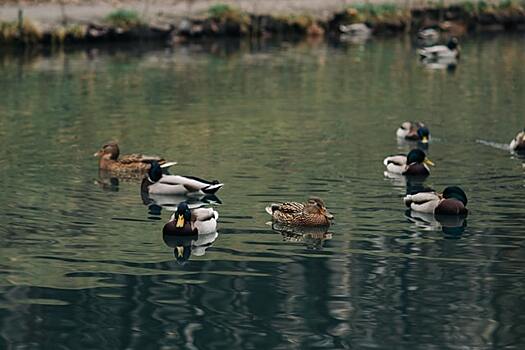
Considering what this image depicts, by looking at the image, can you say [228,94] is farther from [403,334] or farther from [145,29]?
[403,334]

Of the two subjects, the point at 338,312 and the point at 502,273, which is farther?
the point at 502,273

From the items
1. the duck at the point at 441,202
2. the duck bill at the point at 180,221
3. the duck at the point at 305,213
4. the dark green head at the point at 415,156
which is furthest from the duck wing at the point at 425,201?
the duck bill at the point at 180,221

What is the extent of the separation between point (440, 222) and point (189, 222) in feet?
12.8

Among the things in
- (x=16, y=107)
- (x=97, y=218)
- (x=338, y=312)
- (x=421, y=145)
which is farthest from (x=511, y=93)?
(x=338, y=312)

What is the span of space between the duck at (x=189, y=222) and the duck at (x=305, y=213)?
1.05 meters

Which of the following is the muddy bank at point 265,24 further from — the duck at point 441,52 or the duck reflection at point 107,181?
the duck reflection at point 107,181

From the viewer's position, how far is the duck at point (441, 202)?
22297mm

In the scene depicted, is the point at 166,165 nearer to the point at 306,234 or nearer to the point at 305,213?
the point at 305,213

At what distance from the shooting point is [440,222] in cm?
2222

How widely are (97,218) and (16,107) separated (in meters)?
15.1

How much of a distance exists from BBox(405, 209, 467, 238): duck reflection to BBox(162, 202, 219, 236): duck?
306cm

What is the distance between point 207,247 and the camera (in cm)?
2039

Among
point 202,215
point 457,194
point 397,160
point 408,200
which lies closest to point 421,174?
point 397,160

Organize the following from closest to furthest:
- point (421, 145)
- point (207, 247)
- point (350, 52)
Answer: point (207, 247), point (421, 145), point (350, 52)
